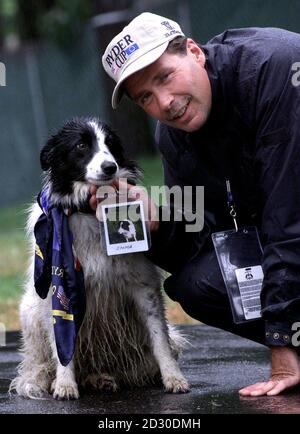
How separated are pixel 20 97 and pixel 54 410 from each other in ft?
47.2


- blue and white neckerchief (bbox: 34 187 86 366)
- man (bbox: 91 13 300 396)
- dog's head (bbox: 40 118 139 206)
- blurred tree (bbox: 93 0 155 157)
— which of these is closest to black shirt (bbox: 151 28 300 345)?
man (bbox: 91 13 300 396)

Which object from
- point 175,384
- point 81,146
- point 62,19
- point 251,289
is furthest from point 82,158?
point 62,19

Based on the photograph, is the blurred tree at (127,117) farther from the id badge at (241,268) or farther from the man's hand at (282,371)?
the man's hand at (282,371)

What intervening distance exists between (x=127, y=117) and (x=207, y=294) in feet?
37.3

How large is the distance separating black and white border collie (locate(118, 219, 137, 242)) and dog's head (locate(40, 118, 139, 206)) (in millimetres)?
272

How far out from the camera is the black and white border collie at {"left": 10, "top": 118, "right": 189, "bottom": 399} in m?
4.90

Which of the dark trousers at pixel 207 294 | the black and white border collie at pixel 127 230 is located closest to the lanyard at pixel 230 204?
the dark trousers at pixel 207 294

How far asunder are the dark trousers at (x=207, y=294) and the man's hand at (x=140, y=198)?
0.97 ft

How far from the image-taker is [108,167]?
484cm

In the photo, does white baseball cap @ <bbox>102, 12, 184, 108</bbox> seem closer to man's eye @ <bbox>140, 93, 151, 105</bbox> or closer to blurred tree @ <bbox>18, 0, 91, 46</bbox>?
man's eye @ <bbox>140, 93, 151, 105</bbox>

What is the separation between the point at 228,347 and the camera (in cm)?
602

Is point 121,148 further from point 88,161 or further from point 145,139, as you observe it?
point 145,139

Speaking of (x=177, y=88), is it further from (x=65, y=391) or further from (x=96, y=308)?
(x=65, y=391)

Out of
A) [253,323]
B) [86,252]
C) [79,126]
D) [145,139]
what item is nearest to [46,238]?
[86,252]
